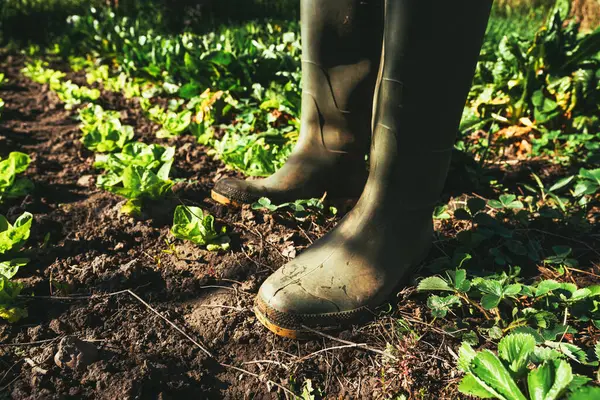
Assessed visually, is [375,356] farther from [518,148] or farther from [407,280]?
[518,148]

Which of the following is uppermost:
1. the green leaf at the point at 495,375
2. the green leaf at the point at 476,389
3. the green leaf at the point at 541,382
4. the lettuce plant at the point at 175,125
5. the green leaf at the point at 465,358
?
the green leaf at the point at 541,382

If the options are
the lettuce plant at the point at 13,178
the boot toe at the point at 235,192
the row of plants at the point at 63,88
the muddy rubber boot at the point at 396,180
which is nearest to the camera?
the muddy rubber boot at the point at 396,180

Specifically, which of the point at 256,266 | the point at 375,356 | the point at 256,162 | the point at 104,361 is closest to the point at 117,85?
the point at 256,162

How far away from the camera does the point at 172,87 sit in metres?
3.36

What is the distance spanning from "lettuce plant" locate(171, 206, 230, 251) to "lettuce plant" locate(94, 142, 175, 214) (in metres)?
0.22

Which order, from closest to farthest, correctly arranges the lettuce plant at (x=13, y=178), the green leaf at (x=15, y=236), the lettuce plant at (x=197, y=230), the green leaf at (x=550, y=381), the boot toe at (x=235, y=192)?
the green leaf at (x=550, y=381) → the green leaf at (x=15, y=236) → the lettuce plant at (x=197, y=230) → the boot toe at (x=235, y=192) → the lettuce plant at (x=13, y=178)

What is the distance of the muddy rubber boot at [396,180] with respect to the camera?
109 cm

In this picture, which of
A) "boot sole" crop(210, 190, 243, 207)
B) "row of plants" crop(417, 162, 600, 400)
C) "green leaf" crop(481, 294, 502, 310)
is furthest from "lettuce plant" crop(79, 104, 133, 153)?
"green leaf" crop(481, 294, 502, 310)

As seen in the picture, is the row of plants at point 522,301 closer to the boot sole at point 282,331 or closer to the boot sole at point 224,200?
the boot sole at point 282,331

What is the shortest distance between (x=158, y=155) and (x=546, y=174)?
5.98ft

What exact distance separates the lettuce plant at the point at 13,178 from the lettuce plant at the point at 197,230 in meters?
0.81

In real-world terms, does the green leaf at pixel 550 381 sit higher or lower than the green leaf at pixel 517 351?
higher

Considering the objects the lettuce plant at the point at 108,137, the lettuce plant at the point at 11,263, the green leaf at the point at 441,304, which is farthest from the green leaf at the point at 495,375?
the lettuce plant at the point at 108,137

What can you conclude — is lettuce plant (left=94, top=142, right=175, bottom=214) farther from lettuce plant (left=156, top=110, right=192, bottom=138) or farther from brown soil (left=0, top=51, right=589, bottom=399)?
lettuce plant (left=156, top=110, right=192, bottom=138)
